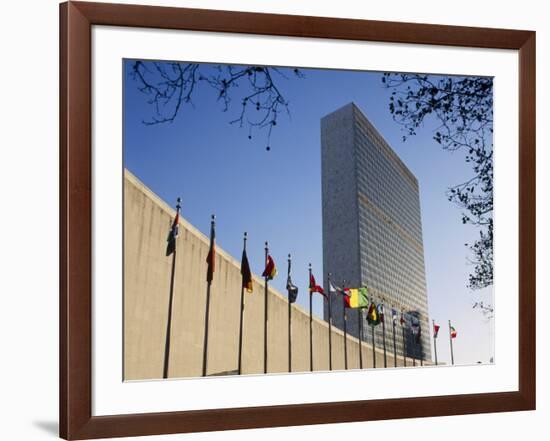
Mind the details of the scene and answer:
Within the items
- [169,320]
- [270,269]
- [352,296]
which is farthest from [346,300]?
[169,320]

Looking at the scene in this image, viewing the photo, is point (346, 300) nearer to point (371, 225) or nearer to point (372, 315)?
point (372, 315)

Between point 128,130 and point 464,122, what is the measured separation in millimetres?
1484

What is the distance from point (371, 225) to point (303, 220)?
0.31 meters

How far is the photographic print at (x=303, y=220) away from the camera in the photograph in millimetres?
3248

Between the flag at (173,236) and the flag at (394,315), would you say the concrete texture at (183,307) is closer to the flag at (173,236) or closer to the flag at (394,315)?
the flag at (173,236)

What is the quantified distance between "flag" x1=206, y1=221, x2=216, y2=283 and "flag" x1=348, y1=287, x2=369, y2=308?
59 centimetres

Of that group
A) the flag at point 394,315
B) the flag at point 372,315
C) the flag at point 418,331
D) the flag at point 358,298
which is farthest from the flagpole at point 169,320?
the flag at point 418,331

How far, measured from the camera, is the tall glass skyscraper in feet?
11.5

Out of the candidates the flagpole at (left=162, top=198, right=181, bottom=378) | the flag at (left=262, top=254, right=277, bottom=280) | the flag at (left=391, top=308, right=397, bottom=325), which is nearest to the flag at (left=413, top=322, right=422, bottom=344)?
the flag at (left=391, top=308, right=397, bottom=325)

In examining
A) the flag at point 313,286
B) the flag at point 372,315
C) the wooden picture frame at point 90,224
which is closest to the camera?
the wooden picture frame at point 90,224

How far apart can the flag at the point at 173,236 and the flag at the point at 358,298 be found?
0.76 metres

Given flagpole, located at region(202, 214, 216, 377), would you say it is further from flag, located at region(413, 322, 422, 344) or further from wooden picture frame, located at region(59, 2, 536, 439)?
flag, located at region(413, 322, 422, 344)

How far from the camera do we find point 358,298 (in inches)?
139

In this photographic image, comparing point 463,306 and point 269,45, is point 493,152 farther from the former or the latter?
point 269,45
